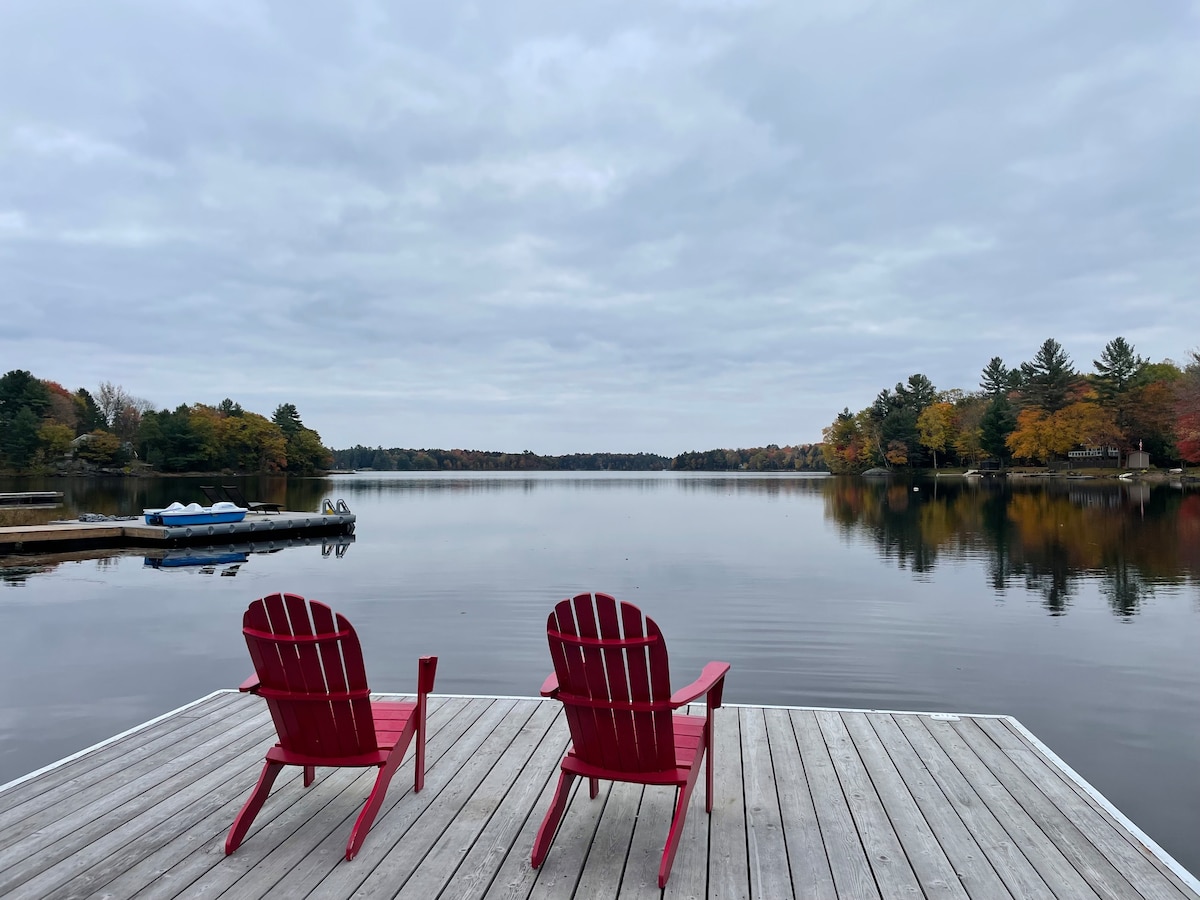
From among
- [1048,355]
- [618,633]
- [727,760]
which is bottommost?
[727,760]

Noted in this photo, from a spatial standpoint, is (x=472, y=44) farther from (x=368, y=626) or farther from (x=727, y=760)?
(x=727, y=760)

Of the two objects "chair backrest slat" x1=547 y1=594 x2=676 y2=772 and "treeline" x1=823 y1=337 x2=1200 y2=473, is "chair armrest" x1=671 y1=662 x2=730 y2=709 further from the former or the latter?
"treeline" x1=823 y1=337 x2=1200 y2=473

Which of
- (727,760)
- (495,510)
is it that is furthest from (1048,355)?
(727,760)

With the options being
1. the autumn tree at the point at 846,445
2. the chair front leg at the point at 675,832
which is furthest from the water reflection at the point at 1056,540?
the autumn tree at the point at 846,445

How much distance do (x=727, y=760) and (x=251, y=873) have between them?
2.18 meters

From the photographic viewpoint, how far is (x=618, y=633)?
2541mm

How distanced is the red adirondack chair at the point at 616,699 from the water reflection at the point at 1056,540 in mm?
10894

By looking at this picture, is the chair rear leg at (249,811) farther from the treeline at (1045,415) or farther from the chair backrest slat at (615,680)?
the treeline at (1045,415)

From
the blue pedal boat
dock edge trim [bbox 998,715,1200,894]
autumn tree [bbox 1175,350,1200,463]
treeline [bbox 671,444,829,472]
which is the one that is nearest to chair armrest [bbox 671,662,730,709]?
dock edge trim [bbox 998,715,1200,894]

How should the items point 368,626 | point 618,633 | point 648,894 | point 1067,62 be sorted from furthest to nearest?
point 1067,62, point 368,626, point 618,633, point 648,894

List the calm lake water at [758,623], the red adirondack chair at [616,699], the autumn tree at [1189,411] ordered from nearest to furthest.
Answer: the red adirondack chair at [616,699], the calm lake water at [758,623], the autumn tree at [1189,411]

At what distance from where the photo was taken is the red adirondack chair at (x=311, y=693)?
262 cm

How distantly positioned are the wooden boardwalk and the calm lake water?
1749 mm

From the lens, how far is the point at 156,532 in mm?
19906
